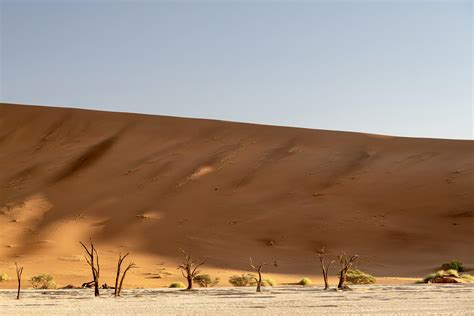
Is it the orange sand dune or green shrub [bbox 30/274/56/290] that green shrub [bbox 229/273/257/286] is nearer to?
the orange sand dune

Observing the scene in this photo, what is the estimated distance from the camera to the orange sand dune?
39.5m

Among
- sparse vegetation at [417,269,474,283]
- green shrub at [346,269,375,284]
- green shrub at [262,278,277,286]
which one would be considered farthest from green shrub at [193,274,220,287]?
sparse vegetation at [417,269,474,283]

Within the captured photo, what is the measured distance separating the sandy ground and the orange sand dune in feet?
27.5

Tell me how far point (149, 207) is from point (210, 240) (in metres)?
7.24

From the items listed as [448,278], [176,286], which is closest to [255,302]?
[176,286]

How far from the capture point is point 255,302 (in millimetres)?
20672

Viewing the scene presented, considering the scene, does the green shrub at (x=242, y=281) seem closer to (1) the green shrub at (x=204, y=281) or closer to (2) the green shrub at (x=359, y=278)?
(1) the green shrub at (x=204, y=281)

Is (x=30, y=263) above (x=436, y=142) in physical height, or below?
below

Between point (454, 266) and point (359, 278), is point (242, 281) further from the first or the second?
point (454, 266)

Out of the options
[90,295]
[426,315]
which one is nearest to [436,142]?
[90,295]

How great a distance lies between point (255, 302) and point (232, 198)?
91.1 ft

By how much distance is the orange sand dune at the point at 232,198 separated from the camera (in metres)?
39.5

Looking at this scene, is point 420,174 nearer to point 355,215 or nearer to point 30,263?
point 355,215

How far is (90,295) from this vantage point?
24.0 meters
